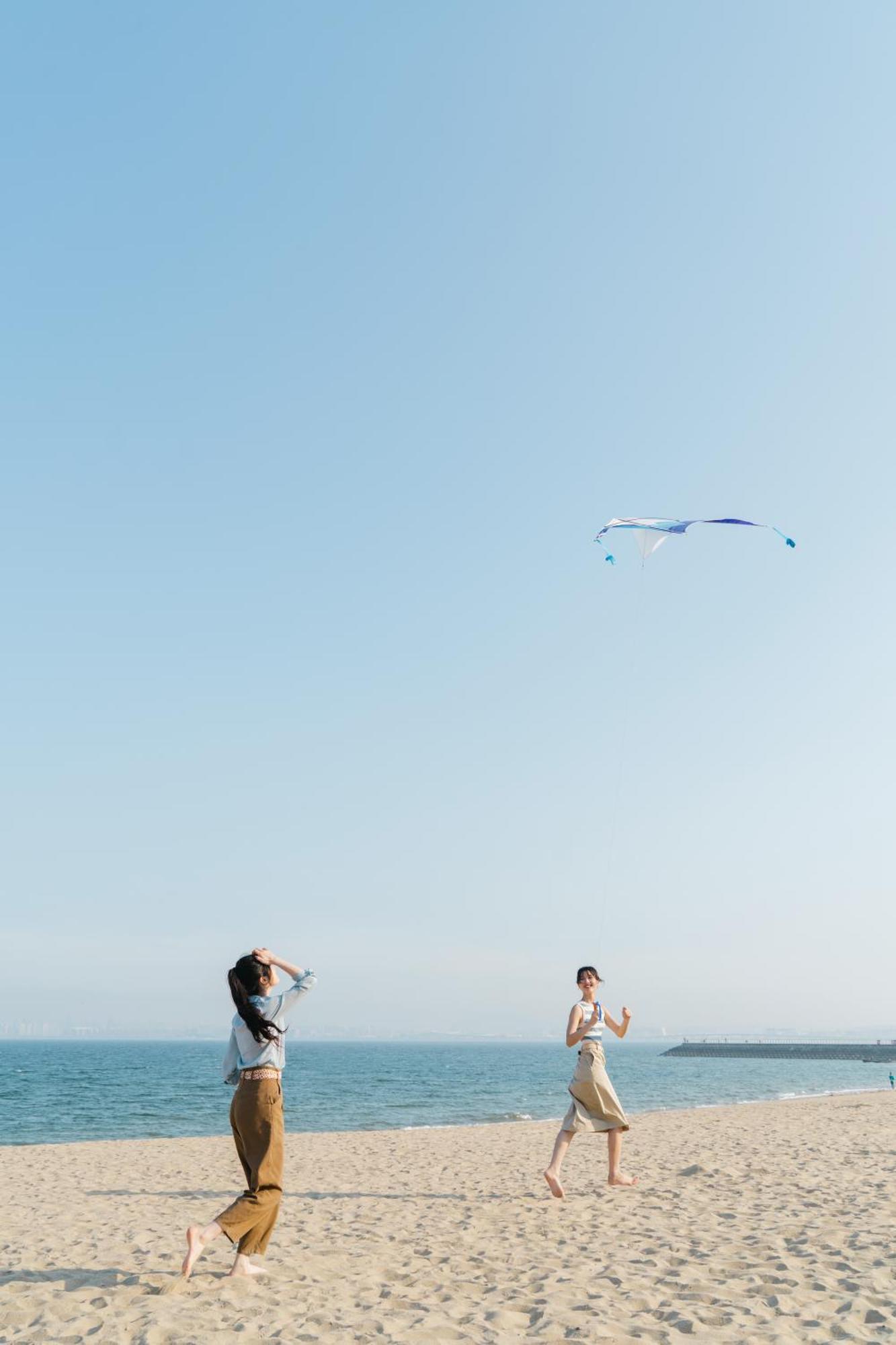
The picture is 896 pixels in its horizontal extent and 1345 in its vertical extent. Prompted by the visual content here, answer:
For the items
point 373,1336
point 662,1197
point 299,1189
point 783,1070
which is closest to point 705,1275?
point 373,1336

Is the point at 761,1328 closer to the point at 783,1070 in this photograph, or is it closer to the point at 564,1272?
the point at 564,1272

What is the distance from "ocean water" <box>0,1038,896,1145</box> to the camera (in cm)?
2980

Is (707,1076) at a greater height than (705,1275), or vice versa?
(705,1275)

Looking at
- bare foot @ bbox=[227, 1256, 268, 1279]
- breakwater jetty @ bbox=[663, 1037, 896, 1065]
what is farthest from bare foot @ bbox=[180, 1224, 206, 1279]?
breakwater jetty @ bbox=[663, 1037, 896, 1065]

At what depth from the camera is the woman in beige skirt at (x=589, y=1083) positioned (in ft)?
27.4

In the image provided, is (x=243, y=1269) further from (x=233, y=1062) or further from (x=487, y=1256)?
(x=487, y=1256)

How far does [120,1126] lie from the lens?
98.1ft

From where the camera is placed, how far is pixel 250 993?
224 inches

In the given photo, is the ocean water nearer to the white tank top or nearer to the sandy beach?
the sandy beach

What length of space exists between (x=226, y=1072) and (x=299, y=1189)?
18.7ft

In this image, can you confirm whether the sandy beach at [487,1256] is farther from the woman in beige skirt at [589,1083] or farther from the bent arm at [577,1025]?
the bent arm at [577,1025]

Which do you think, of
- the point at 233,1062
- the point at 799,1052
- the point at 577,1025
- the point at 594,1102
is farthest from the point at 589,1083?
the point at 799,1052

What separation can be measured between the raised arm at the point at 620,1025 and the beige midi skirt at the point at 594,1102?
232mm

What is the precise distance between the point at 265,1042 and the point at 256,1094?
310 millimetres
